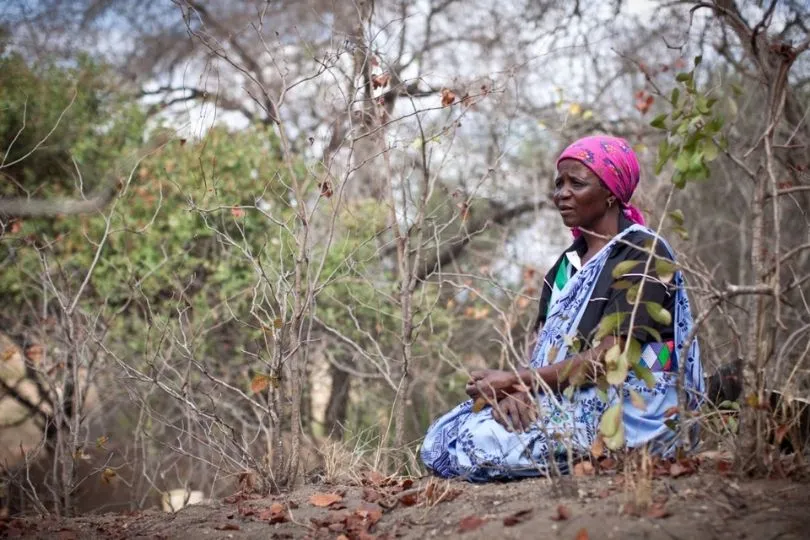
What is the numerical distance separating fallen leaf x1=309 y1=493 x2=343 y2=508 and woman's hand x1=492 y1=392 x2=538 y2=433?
72cm

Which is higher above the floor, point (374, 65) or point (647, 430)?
point (374, 65)

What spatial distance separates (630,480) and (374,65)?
2.50m

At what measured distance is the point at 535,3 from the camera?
8.34 metres

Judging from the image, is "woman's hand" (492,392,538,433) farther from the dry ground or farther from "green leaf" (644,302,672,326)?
"green leaf" (644,302,672,326)

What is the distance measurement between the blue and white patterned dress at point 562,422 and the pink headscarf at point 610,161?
8.4 inches

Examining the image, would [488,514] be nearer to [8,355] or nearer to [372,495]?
[372,495]

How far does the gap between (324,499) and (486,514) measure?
809 mm

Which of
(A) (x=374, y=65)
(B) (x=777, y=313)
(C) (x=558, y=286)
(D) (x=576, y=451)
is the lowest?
(D) (x=576, y=451)

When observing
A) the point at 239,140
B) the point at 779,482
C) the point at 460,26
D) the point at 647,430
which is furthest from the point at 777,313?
the point at 460,26

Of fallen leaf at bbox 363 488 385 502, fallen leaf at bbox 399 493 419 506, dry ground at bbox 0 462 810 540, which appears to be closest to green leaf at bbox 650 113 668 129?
dry ground at bbox 0 462 810 540

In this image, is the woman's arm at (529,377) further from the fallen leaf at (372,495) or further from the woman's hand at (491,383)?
the fallen leaf at (372,495)

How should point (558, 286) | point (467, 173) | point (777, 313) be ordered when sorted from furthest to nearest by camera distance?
point (467, 173) < point (558, 286) < point (777, 313)

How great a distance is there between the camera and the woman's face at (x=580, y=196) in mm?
3537

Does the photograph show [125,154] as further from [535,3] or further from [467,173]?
[535,3]
